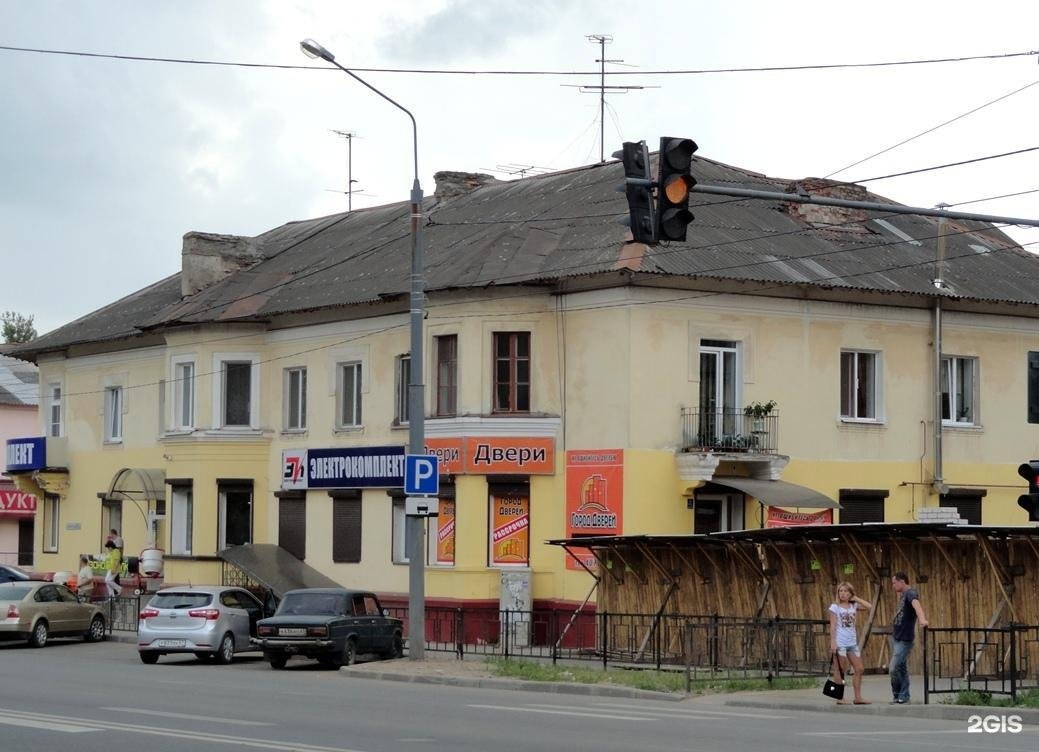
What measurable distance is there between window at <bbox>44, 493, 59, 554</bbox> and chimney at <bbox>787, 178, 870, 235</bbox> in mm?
22956

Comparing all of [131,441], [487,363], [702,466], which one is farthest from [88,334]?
[702,466]

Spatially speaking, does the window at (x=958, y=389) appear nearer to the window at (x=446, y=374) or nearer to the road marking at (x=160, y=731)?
the window at (x=446, y=374)

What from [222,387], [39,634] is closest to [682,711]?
[39,634]

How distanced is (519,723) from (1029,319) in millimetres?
22861

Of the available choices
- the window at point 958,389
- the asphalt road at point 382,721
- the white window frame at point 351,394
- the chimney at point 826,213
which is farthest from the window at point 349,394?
the window at point 958,389

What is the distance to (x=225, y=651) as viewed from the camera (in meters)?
30.6

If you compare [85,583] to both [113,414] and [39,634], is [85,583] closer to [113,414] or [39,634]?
[113,414]

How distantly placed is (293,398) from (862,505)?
43.1 ft

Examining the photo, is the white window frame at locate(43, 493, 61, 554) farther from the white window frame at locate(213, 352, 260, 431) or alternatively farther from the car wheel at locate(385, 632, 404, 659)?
the car wheel at locate(385, 632, 404, 659)

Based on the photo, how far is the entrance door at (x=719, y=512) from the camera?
3444 cm

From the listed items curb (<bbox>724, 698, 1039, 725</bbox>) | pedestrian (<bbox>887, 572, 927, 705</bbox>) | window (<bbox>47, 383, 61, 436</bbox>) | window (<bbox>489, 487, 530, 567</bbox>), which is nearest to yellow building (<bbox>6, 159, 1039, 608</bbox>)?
window (<bbox>489, 487, 530, 567</bbox>)

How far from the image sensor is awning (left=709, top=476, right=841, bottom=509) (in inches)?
1293

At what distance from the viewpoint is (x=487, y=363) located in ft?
113

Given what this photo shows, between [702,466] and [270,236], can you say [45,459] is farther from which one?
[702,466]
